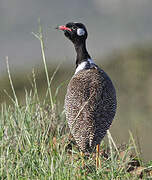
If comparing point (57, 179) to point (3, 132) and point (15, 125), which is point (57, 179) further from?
point (15, 125)

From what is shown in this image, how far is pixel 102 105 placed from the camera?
18.2ft

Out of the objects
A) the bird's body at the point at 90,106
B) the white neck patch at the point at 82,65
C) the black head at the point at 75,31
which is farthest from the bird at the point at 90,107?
the black head at the point at 75,31

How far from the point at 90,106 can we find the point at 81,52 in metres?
1.49

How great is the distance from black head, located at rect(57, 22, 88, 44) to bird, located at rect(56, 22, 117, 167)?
57 cm

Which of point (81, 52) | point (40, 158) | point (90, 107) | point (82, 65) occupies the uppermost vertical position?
point (81, 52)

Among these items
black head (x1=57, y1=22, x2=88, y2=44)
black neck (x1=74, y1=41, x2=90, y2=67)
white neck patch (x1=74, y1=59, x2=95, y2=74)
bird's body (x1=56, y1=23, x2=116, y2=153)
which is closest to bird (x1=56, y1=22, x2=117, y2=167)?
bird's body (x1=56, y1=23, x2=116, y2=153)

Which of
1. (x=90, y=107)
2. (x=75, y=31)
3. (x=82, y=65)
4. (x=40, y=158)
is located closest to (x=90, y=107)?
(x=90, y=107)

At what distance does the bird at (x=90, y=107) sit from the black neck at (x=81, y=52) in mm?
461

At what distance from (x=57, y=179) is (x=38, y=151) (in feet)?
2.48

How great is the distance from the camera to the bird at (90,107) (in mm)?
5340

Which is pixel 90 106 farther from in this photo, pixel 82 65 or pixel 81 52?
pixel 81 52

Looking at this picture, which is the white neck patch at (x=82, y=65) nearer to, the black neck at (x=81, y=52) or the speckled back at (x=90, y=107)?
the black neck at (x=81, y=52)

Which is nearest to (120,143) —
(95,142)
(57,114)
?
(95,142)

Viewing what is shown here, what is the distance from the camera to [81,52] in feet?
22.2
